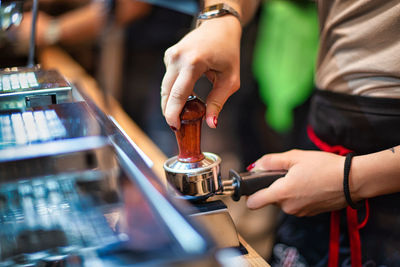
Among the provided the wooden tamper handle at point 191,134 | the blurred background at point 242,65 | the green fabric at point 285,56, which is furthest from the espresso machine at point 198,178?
the green fabric at point 285,56

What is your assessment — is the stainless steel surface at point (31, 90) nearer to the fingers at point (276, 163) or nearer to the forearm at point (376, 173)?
the fingers at point (276, 163)

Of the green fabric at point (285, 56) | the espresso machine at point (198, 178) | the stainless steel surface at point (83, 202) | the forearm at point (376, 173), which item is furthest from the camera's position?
the green fabric at point (285, 56)

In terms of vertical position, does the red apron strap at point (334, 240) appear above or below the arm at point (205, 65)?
below

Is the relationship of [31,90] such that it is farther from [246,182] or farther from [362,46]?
[362,46]

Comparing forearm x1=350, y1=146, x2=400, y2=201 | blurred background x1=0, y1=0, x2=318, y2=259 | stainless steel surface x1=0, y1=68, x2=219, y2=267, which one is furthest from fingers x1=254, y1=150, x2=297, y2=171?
blurred background x1=0, y1=0, x2=318, y2=259

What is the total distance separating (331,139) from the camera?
31.8 inches

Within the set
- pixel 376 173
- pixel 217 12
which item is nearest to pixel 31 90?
pixel 217 12

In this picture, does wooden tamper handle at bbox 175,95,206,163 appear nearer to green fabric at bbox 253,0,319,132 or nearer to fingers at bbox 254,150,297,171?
fingers at bbox 254,150,297,171

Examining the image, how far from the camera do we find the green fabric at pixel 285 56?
6.24 ft

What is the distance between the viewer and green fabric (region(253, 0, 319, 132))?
6.24 ft

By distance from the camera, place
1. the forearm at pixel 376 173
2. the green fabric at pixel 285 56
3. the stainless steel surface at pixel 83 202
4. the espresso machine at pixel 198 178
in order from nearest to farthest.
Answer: the stainless steel surface at pixel 83 202 < the espresso machine at pixel 198 178 < the forearm at pixel 376 173 < the green fabric at pixel 285 56

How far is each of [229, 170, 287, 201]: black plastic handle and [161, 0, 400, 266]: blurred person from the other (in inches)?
0.8

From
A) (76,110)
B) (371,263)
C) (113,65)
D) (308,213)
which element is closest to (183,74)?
(76,110)

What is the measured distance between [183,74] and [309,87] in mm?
1600
